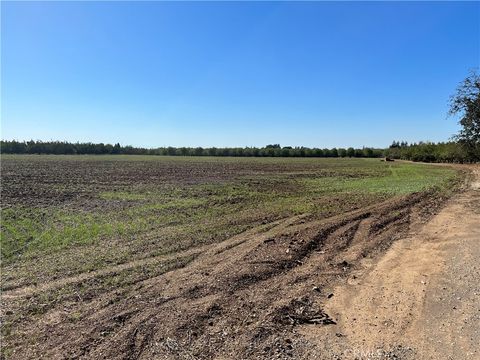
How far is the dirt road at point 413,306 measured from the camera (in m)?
3.98

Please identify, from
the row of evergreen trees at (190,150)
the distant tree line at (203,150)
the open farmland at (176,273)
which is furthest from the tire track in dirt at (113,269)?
the distant tree line at (203,150)

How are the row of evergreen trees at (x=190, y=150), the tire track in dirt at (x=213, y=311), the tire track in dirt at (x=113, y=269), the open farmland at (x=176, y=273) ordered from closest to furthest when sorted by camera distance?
the tire track in dirt at (x=213, y=311) < the open farmland at (x=176, y=273) < the tire track in dirt at (x=113, y=269) < the row of evergreen trees at (x=190, y=150)

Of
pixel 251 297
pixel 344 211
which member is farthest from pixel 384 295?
pixel 344 211

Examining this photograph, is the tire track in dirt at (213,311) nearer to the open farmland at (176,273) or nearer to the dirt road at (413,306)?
the open farmland at (176,273)

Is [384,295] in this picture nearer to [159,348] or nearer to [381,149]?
[159,348]

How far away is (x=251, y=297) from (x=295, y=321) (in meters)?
0.88

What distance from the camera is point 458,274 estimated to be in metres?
6.07

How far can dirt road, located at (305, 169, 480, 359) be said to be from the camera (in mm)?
3977

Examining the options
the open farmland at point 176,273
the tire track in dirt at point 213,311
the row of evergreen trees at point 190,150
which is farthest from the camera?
the row of evergreen trees at point 190,150

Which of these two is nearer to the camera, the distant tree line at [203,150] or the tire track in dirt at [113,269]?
the tire track in dirt at [113,269]

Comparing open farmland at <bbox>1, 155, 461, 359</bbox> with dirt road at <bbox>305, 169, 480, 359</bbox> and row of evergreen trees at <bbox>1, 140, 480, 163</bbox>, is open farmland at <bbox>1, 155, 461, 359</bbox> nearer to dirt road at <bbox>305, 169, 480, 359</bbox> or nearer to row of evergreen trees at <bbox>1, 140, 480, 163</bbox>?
dirt road at <bbox>305, 169, 480, 359</bbox>

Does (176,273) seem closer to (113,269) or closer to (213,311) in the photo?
(113,269)

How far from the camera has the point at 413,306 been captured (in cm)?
497

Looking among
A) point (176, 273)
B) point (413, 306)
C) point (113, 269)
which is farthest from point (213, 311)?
point (413, 306)
